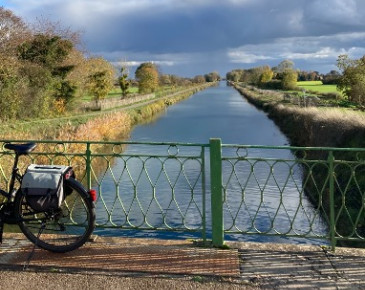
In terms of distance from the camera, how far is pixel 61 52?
2589cm

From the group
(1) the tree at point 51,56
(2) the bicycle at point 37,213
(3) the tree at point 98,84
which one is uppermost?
(1) the tree at point 51,56

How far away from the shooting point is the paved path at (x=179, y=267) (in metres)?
3.71

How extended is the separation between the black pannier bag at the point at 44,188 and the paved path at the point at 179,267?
22.0 inches

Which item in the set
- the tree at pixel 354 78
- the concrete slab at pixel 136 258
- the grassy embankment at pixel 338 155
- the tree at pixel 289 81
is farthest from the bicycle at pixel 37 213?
the tree at pixel 289 81

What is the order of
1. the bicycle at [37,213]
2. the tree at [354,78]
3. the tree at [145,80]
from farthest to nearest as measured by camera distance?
1. the tree at [145,80]
2. the tree at [354,78]
3. the bicycle at [37,213]

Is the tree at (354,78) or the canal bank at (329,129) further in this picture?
the tree at (354,78)

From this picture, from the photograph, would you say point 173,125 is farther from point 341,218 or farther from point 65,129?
point 341,218

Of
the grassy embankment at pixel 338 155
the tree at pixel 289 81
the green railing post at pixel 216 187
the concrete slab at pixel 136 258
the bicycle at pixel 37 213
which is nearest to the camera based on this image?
the concrete slab at pixel 136 258

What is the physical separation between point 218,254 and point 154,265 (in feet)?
2.29

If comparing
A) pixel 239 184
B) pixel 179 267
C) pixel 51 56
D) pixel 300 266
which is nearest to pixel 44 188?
pixel 179 267

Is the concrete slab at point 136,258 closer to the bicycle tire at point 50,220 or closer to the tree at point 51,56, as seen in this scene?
the bicycle tire at point 50,220

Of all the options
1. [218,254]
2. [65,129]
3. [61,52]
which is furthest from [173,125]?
[218,254]

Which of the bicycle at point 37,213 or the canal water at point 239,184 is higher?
the bicycle at point 37,213

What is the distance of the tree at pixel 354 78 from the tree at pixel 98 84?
20.1m
